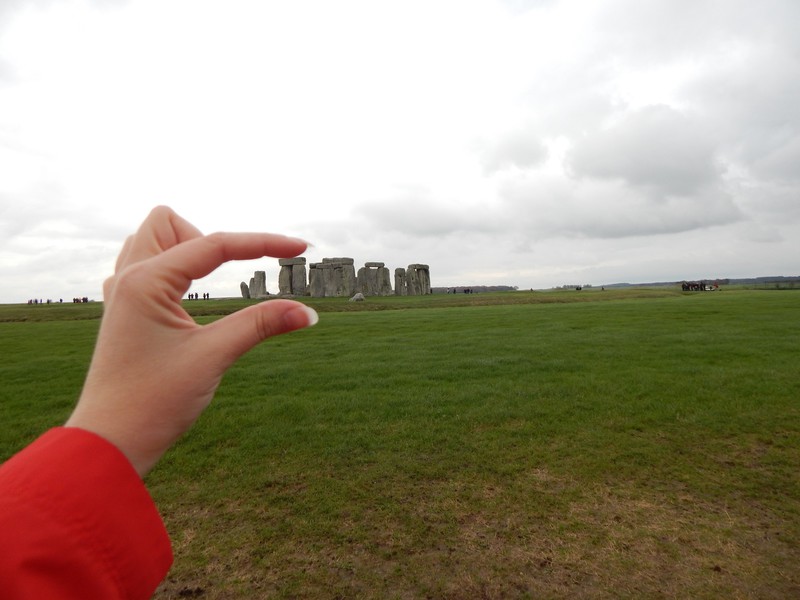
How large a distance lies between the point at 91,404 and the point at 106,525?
0.29 m

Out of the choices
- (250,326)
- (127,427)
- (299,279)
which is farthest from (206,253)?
(299,279)

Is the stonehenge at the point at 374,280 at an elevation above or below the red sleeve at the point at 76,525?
above

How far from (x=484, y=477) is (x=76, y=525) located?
379 cm

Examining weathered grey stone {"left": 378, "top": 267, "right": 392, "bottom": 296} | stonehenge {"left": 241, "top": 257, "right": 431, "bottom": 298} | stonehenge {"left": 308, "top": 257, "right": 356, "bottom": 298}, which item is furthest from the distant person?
weathered grey stone {"left": 378, "top": 267, "right": 392, "bottom": 296}

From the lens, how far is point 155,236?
1.30 m

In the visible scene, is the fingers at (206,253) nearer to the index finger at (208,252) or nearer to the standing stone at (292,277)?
the index finger at (208,252)

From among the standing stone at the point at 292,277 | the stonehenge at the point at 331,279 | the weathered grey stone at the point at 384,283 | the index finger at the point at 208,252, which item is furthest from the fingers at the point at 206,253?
the weathered grey stone at the point at 384,283

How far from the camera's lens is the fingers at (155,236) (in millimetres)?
1289

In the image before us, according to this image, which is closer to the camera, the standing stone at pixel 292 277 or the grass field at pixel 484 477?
the grass field at pixel 484 477

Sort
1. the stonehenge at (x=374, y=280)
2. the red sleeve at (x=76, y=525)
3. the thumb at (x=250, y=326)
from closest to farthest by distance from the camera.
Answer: the red sleeve at (x=76, y=525)
the thumb at (x=250, y=326)
the stonehenge at (x=374, y=280)

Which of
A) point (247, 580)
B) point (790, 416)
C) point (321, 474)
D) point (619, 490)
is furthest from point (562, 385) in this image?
point (247, 580)

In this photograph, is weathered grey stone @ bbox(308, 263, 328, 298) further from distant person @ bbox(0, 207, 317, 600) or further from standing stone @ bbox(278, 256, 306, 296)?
distant person @ bbox(0, 207, 317, 600)

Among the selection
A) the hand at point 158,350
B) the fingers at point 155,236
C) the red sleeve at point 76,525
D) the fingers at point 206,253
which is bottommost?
the red sleeve at point 76,525

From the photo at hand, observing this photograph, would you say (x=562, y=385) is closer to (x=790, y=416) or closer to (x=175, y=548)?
(x=790, y=416)
